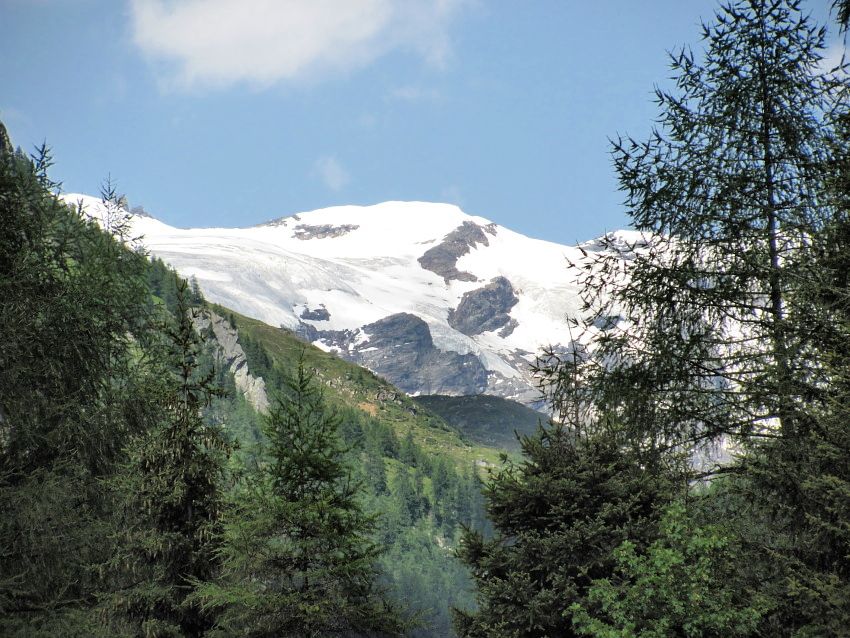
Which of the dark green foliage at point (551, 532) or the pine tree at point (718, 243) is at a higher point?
the pine tree at point (718, 243)

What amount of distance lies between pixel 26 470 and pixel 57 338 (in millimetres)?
2257

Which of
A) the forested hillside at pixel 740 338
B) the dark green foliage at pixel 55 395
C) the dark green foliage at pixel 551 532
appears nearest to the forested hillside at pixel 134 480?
the dark green foliage at pixel 55 395

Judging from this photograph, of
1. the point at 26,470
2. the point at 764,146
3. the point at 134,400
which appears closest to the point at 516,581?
the point at 134,400

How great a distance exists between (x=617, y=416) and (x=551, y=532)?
12.3 m

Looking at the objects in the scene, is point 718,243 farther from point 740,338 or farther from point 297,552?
point 297,552

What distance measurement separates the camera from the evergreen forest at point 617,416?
929 centimetres

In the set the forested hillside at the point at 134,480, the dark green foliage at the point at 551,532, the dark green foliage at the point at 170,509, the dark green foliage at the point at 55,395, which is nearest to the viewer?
the dark green foliage at the point at 55,395

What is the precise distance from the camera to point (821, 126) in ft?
33.4

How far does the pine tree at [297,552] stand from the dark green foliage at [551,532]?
5986 mm

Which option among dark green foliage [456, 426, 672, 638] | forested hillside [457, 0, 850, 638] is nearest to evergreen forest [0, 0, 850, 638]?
forested hillside [457, 0, 850, 638]

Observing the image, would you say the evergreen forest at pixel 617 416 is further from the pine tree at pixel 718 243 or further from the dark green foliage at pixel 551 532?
the dark green foliage at pixel 551 532

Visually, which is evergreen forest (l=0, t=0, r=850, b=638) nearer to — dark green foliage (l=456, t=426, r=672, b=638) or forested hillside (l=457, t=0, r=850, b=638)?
forested hillside (l=457, t=0, r=850, b=638)

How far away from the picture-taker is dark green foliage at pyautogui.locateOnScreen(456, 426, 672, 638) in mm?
20609

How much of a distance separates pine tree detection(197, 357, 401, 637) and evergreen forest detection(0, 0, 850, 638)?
0.16ft
